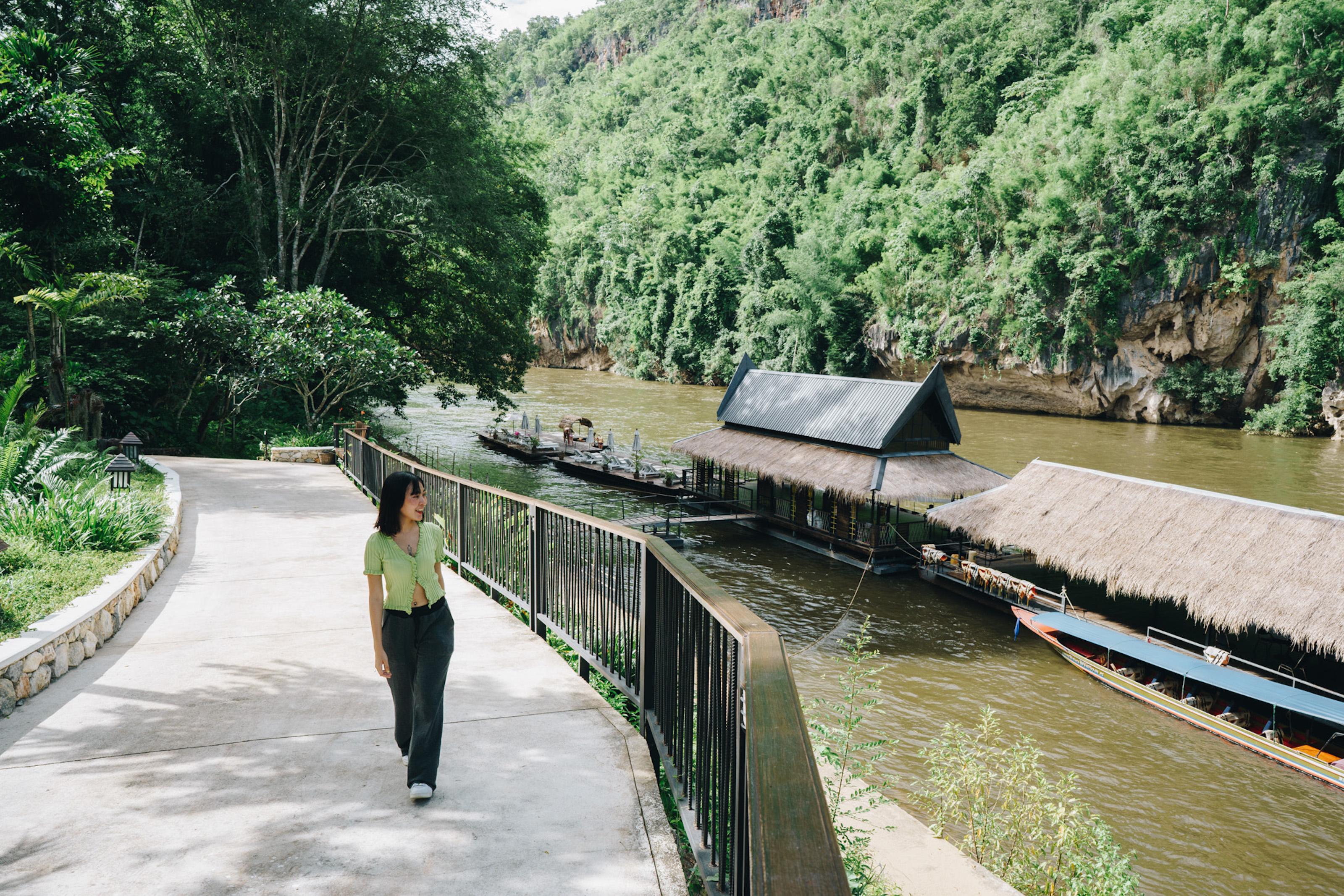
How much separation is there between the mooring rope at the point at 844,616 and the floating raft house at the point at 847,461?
140mm

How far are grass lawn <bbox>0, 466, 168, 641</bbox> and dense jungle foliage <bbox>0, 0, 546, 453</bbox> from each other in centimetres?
981

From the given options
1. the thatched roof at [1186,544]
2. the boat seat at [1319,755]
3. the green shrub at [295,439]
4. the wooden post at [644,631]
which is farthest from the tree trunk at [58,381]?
the boat seat at [1319,755]

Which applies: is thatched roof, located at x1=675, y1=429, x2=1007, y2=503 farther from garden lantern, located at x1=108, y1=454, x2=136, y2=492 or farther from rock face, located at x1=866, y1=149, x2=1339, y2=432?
rock face, located at x1=866, y1=149, x2=1339, y2=432

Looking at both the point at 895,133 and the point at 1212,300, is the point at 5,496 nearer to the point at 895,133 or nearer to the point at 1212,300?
the point at 1212,300

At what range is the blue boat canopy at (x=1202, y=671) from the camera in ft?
37.6

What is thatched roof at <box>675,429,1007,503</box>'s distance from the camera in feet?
67.0

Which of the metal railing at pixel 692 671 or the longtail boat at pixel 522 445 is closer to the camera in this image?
the metal railing at pixel 692 671

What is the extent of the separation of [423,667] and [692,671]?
117 cm

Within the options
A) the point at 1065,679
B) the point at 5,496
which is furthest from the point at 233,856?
the point at 1065,679

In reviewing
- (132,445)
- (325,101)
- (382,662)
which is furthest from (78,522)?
(325,101)

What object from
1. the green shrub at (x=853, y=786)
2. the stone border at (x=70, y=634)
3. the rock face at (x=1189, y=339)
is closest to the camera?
the green shrub at (x=853, y=786)

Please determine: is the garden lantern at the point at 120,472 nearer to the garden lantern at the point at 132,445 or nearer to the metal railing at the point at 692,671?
the garden lantern at the point at 132,445

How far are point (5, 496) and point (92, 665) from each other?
4337 mm

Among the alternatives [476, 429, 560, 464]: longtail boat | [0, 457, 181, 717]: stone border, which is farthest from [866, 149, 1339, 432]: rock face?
[0, 457, 181, 717]: stone border
